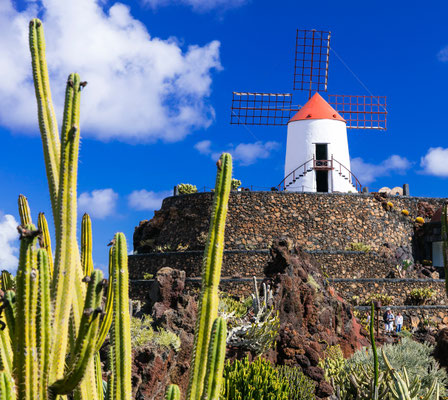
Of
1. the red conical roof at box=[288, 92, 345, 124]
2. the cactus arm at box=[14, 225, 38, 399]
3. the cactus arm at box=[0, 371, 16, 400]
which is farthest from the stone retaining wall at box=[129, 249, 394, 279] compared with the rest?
the cactus arm at box=[0, 371, 16, 400]

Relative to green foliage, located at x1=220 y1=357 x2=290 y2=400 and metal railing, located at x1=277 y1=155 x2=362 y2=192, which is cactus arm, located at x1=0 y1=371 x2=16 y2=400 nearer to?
green foliage, located at x1=220 y1=357 x2=290 y2=400

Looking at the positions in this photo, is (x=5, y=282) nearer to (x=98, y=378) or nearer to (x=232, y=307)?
(x=98, y=378)

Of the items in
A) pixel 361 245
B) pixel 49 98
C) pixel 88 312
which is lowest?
pixel 88 312

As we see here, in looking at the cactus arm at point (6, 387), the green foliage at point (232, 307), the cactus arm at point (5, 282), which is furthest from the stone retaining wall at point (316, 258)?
the cactus arm at point (6, 387)

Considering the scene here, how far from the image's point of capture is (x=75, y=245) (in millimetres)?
4312

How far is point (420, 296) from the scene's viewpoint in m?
23.9

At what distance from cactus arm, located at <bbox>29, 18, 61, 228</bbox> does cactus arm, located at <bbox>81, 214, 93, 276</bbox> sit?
3.02ft

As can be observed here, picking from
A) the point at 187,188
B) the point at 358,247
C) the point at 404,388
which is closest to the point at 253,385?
the point at 404,388

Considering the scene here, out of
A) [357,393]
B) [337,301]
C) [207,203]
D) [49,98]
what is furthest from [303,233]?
[49,98]

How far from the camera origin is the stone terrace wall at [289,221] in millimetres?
27500

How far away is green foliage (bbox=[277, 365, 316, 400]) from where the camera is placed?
9.05 meters

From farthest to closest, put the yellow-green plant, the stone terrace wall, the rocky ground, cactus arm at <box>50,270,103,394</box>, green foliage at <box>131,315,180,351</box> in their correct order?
Answer: 1. the stone terrace wall
2. green foliage at <box>131,315,180,351</box>
3. the rocky ground
4. the yellow-green plant
5. cactus arm at <box>50,270,103,394</box>

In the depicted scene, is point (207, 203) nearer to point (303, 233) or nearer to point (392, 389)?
point (303, 233)

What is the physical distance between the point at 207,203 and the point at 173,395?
24.1 metres
